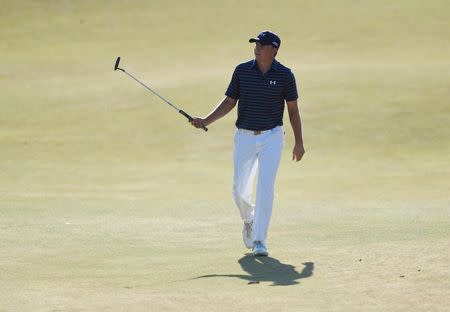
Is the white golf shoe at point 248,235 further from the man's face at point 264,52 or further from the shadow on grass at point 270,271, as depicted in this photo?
the man's face at point 264,52

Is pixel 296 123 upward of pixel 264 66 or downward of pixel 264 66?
downward

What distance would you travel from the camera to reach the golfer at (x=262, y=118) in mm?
11391

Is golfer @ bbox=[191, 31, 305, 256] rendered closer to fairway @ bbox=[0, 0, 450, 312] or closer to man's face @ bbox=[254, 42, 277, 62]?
man's face @ bbox=[254, 42, 277, 62]

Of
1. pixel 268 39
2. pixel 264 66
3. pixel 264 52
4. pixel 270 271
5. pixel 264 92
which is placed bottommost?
pixel 270 271

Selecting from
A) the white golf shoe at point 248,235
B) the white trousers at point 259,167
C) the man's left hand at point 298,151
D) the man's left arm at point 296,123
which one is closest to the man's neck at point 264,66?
the man's left arm at point 296,123

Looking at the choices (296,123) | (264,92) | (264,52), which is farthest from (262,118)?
(264,52)

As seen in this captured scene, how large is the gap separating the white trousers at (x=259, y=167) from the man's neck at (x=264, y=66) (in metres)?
0.55

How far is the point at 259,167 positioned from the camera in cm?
1154

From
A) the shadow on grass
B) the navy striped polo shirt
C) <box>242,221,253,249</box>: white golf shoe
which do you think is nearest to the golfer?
the navy striped polo shirt

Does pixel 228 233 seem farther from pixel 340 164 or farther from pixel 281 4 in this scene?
pixel 281 4

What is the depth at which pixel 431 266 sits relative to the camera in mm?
10133

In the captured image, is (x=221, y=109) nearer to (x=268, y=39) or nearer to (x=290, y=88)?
(x=290, y=88)

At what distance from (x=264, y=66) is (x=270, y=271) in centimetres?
204

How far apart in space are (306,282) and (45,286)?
203 cm
